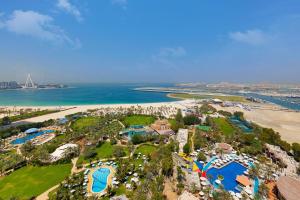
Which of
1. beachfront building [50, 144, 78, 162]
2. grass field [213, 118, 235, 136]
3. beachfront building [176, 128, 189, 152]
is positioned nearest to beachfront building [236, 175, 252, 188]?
beachfront building [176, 128, 189, 152]

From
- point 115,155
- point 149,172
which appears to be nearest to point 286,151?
point 149,172

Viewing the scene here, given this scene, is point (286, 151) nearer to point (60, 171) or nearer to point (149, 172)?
point (149, 172)

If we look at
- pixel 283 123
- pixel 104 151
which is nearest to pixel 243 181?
pixel 104 151

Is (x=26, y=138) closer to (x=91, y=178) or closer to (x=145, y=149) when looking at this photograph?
(x=91, y=178)

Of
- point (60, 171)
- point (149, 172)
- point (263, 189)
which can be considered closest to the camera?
point (263, 189)

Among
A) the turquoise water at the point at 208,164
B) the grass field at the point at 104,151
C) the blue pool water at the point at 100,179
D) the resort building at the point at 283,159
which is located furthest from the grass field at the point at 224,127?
the blue pool water at the point at 100,179

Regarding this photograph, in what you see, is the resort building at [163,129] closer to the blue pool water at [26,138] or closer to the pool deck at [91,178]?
the pool deck at [91,178]
